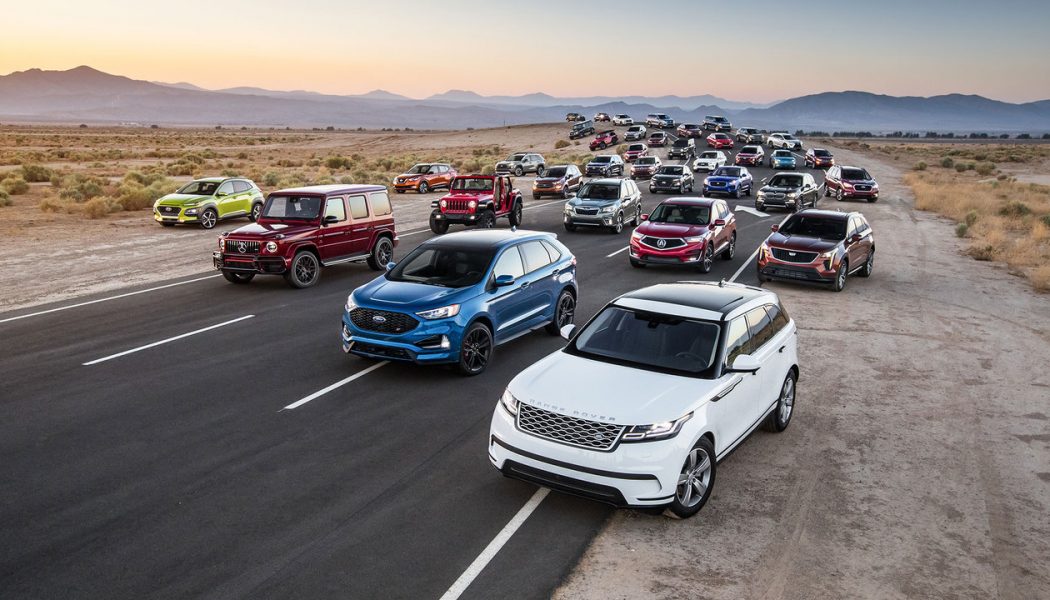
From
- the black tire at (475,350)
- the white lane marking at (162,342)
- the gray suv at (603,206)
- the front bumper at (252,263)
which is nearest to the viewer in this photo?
the black tire at (475,350)

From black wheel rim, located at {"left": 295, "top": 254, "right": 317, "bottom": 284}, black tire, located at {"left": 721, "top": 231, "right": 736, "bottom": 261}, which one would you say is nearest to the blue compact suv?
black wheel rim, located at {"left": 295, "top": 254, "right": 317, "bottom": 284}

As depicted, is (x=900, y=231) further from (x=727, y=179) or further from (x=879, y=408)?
(x=879, y=408)

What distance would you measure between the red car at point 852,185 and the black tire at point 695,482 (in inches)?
1253

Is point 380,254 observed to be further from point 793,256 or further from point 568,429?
point 568,429

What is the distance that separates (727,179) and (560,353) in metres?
28.7

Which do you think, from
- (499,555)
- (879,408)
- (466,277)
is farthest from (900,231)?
(499,555)

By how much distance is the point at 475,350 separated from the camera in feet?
32.5

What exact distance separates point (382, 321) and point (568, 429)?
4252 millimetres

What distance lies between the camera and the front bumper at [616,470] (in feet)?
18.9

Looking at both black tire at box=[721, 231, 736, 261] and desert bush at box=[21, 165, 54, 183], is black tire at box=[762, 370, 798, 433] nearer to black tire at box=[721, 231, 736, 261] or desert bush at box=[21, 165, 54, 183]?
black tire at box=[721, 231, 736, 261]

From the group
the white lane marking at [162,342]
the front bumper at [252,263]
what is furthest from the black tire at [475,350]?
the front bumper at [252,263]

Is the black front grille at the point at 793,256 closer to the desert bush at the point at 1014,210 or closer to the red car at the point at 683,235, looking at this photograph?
the red car at the point at 683,235

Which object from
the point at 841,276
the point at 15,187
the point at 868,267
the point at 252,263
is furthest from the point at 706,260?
the point at 15,187

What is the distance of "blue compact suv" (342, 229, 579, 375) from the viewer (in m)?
9.42
